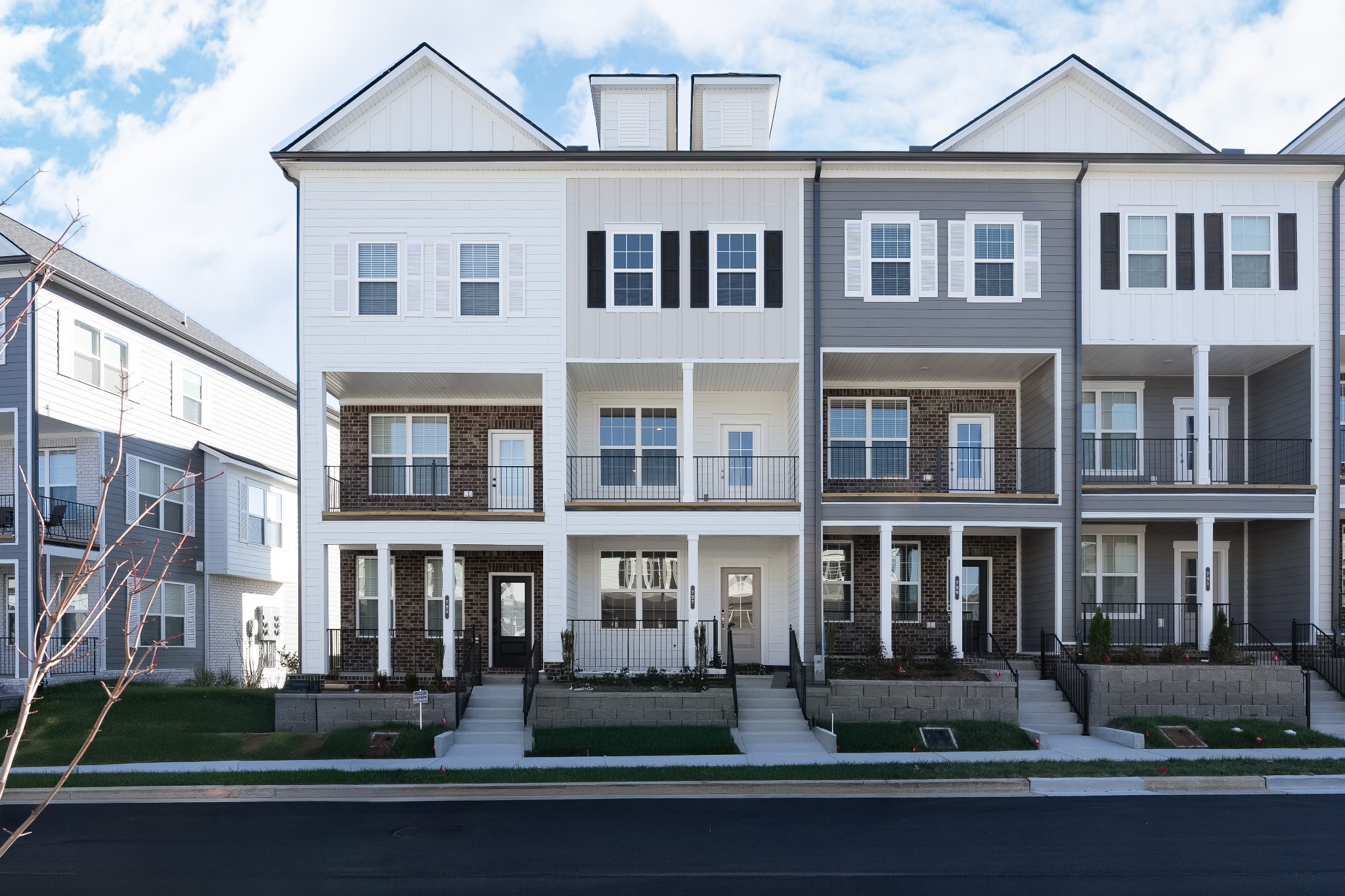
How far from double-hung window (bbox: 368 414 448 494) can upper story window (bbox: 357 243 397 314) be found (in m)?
3.20

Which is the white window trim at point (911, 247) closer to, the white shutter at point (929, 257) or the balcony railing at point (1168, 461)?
the white shutter at point (929, 257)

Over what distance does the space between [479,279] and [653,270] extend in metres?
3.40

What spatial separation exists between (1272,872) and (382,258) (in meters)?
17.8

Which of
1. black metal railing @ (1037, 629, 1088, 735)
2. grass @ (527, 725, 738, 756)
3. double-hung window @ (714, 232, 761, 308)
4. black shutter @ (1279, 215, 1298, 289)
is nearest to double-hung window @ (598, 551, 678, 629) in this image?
grass @ (527, 725, 738, 756)

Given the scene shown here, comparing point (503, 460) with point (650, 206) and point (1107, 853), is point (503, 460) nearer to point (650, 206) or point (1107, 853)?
point (650, 206)

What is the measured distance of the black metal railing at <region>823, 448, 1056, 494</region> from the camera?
2341 cm

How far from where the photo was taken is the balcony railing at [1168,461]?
910 inches

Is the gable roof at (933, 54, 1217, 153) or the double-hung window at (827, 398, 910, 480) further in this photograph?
the double-hung window at (827, 398, 910, 480)

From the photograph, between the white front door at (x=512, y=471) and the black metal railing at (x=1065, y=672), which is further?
the white front door at (x=512, y=471)

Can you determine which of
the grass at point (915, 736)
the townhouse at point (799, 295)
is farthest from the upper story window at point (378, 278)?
the grass at point (915, 736)

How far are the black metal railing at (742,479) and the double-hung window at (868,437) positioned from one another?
53.0 inches

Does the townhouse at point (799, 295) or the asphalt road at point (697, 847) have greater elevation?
the townhouse at point (799, 295)

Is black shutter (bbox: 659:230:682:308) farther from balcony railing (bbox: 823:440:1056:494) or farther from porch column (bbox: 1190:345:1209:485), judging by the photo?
porch column (bbox: 1190:345:1209:485)

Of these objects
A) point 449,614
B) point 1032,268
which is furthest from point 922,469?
point 449,614
